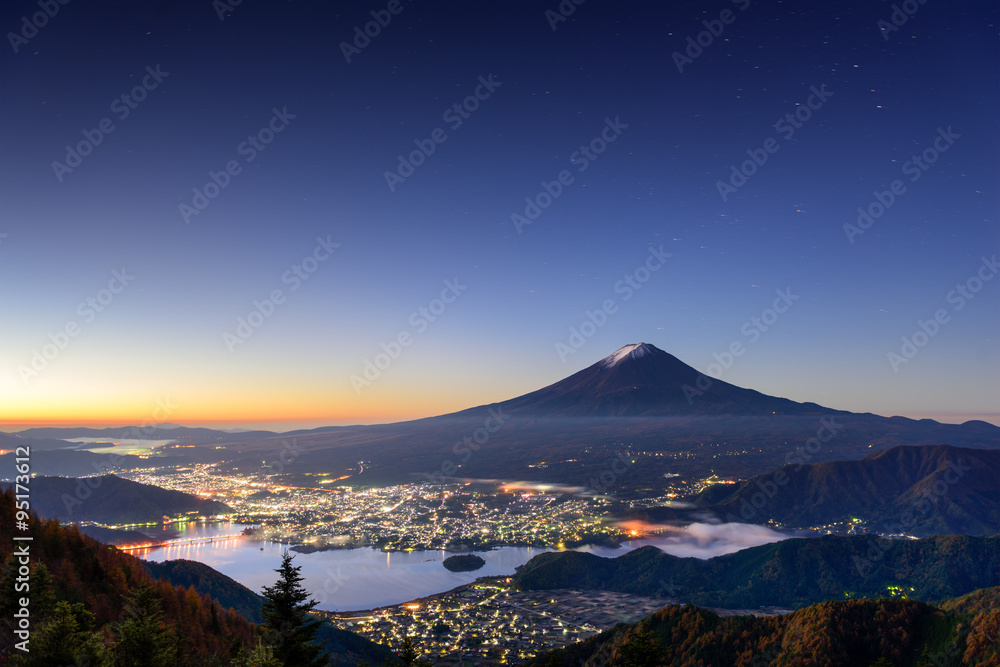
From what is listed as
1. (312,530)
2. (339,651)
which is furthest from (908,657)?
(312,530)

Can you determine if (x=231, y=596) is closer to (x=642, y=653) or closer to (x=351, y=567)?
(x=351, y=567)

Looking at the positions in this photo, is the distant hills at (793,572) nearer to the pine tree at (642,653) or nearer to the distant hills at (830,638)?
the distant hills at (830,638)

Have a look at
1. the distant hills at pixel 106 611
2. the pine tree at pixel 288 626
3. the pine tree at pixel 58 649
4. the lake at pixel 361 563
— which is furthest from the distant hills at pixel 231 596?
the pine tree at pixel 58 649

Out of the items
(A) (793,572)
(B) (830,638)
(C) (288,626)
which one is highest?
(C) (288,626)

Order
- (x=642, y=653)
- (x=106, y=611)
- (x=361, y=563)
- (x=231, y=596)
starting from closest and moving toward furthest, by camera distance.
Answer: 1. (x=642, y=653)
2. (x=106, y=611)
3. (x=231, y=596)
4. (x=361, y=563)

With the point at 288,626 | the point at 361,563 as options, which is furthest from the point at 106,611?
the point at 361,563

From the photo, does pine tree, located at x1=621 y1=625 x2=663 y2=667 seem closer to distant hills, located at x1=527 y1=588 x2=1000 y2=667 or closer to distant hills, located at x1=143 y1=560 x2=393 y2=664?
distant hills, located at x1=527 y1=588 x2=1000 y2=667

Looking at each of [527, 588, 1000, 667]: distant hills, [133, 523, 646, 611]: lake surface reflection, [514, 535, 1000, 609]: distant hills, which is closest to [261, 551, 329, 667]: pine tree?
[527, 588, 1000, 667]: distant hills
